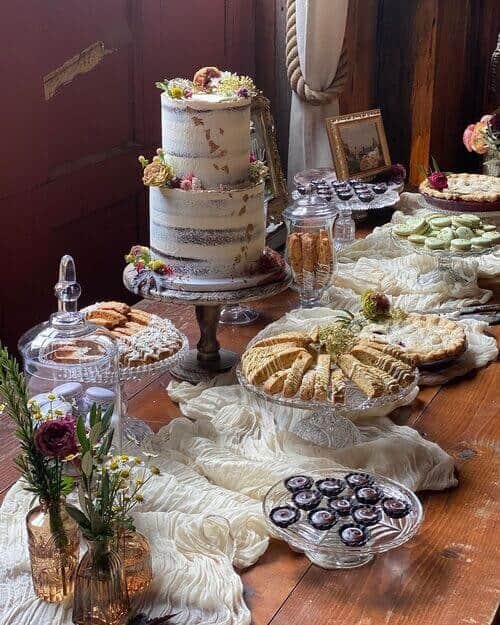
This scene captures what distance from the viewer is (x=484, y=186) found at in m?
2.98

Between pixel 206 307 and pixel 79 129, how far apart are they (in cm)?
97

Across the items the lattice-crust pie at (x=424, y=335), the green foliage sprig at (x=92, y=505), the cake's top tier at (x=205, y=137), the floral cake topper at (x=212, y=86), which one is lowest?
the lattice-crust pie at (x=424, y=335)

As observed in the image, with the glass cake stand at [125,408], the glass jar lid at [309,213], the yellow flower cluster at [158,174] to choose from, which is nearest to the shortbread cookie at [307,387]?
the glass cake stand at [125,408]

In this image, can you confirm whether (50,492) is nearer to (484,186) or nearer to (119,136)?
(119,136)

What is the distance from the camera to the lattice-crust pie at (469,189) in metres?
2.85

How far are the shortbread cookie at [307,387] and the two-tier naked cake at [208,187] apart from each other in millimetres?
291

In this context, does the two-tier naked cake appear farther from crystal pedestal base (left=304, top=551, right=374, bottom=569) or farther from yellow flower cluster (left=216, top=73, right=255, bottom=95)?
crystal pedestal base (left=304, top=551, right=374, bottom=569)

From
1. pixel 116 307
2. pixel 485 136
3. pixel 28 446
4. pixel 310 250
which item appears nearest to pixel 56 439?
pixel 28 446

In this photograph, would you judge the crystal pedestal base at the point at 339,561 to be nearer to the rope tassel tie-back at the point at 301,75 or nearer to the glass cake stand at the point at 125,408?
the glass cake stand at the point at 125,408

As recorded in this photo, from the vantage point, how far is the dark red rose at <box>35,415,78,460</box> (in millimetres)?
1180

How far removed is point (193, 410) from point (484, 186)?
148 centimetres

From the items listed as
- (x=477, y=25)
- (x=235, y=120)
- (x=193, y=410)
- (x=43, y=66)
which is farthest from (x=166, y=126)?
(x=477, y=25)

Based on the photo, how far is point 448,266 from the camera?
261cm

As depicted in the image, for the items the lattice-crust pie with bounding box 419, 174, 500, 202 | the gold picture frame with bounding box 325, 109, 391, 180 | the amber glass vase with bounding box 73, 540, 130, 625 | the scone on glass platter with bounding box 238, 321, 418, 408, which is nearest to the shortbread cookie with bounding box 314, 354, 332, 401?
the scone on glass platter with bounding box 238, 321, 418, 408
